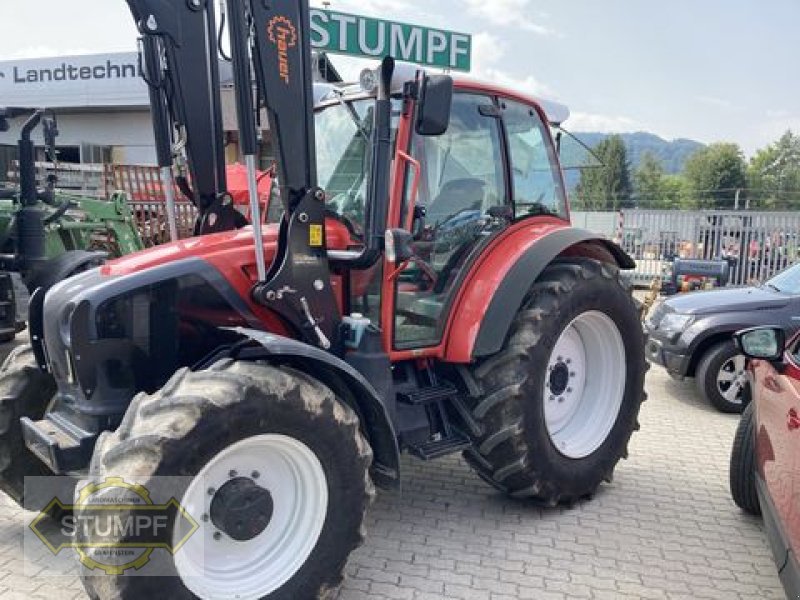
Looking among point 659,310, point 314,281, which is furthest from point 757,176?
point 314,281

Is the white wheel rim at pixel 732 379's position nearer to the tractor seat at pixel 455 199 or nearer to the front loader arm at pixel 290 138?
the tractor seat at pixel 455 199

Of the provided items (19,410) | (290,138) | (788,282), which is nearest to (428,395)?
(290,138)

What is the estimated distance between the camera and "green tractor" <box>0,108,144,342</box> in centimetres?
671

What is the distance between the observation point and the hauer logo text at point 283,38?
3.24 m

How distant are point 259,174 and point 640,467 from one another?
3.37m

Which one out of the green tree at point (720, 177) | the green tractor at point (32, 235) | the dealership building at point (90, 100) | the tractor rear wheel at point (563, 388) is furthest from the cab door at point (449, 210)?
the green tree at point (720, 177)

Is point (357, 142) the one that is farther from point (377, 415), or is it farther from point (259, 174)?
point (377, 415)

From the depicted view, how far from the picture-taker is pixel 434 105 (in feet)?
10.7

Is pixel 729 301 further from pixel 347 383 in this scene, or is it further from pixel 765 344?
pixel 347 383

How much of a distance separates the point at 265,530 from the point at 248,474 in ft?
0.86

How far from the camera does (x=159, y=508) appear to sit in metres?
2.61

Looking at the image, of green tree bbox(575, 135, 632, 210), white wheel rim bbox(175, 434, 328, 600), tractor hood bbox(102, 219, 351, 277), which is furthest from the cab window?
green tree bbox(575, 135, 632, 210)

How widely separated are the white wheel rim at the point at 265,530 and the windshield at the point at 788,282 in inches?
217

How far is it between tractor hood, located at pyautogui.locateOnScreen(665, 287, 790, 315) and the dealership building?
1834 centimetres
